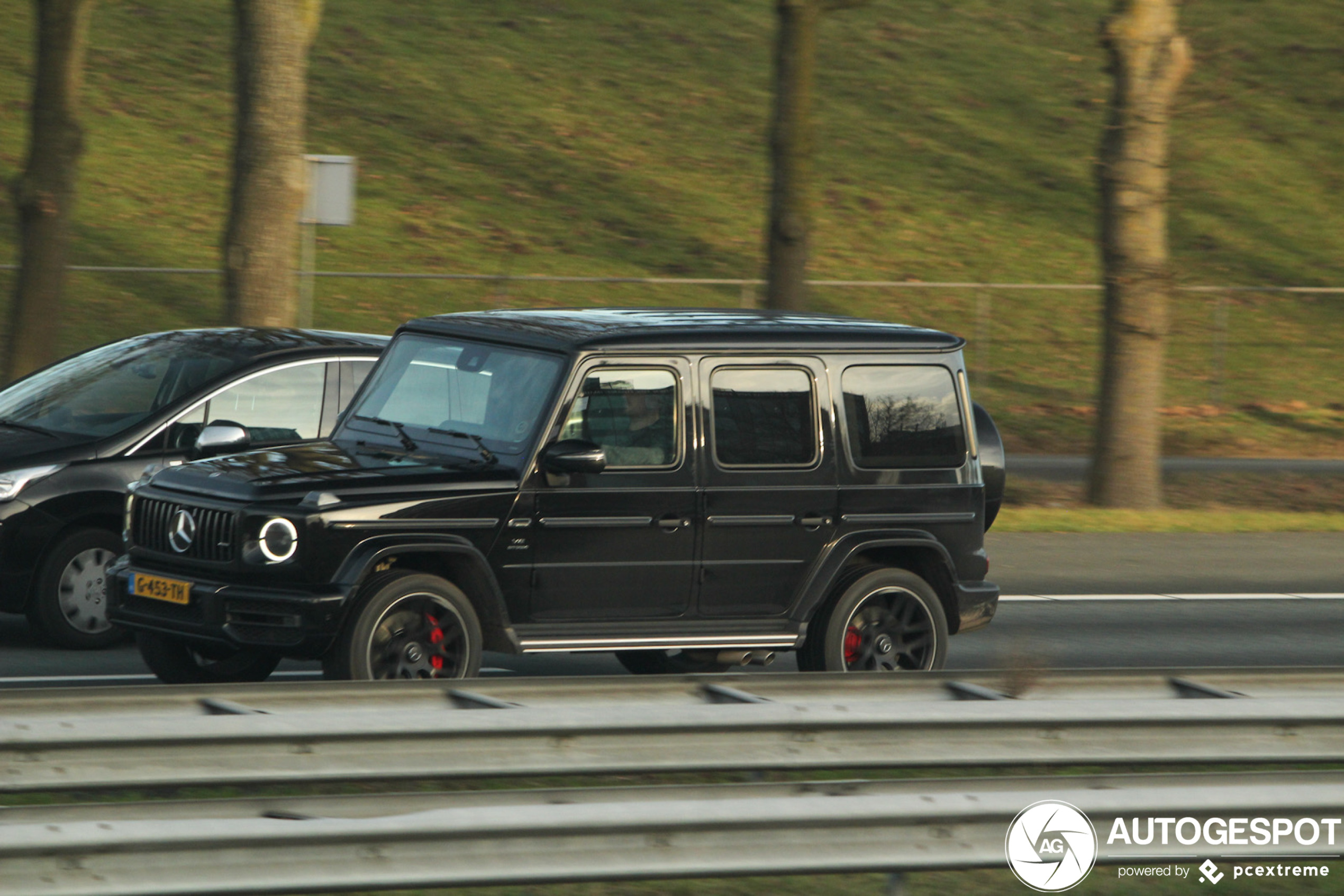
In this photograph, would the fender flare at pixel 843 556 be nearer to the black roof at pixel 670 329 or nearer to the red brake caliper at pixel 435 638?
the black roof at pixel 670 329

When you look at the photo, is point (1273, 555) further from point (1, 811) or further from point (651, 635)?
point (1, 811)

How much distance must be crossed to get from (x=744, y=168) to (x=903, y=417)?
84.6ft

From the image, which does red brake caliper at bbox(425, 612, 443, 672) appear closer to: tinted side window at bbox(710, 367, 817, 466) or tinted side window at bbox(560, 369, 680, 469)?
tinted side window at bbox(560, 369, 680, 469)

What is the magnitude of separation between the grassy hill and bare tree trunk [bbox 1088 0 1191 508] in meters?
6.56

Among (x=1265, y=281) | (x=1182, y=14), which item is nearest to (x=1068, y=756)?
(x=1265, y=281)

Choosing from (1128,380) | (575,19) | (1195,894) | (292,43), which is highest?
(575,19)

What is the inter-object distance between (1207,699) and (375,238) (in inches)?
969

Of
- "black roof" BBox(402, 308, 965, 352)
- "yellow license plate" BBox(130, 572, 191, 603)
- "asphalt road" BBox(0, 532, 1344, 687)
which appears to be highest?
"black roof" BBox(402, 308, 965, 352)

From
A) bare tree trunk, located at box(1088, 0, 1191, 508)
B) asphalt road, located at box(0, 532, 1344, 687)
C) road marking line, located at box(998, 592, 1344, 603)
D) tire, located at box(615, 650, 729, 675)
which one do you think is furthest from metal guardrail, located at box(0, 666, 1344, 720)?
bare tree trunk, located at box(1088, 0, 1191, 508)

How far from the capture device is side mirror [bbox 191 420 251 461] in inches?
359

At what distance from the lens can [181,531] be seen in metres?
7.77

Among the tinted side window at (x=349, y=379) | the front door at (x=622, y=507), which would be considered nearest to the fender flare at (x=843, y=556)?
the front door at (x=622, y=507)

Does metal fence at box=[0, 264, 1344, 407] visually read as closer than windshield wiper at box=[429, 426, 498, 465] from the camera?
No

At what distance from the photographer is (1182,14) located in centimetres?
4169
